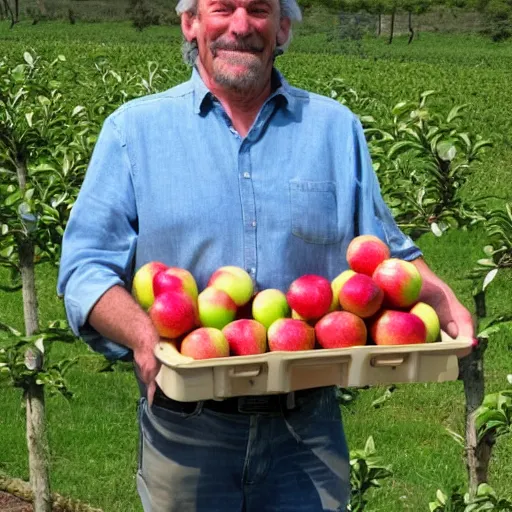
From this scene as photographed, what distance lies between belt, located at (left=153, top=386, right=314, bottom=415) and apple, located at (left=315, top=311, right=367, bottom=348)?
0.70ft

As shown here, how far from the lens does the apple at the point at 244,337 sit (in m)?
2.50

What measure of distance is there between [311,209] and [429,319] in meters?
0.41

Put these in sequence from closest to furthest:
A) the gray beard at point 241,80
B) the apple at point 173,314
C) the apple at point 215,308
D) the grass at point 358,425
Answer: the apple at point 173,314
the apple at point 215,308
the gray beard at point 241,80
the grass at point 358,425

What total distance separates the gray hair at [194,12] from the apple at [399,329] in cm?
78

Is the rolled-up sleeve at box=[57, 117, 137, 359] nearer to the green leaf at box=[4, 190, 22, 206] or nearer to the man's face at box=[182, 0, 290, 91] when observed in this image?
the man's face at box=[182, 0, 290, 91]

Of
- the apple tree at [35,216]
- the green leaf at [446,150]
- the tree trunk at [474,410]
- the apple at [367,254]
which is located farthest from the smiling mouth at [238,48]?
the tree trunk at [474,410]

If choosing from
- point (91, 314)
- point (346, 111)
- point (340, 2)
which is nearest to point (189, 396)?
point (91, 314)

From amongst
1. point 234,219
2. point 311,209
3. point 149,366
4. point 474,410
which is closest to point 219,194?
point 234,219

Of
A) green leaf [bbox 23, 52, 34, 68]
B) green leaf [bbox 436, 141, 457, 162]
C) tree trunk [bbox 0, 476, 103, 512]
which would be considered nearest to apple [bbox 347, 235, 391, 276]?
green leaf [bbox 436, 141, 457, 162]

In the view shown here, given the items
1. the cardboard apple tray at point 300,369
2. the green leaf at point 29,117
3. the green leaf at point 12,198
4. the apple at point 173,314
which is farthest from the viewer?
the green leaf at point 29,117

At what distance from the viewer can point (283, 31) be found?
294cm

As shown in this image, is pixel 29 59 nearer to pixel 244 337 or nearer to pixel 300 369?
pixel 244 337

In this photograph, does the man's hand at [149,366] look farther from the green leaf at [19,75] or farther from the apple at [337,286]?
the green leaf at [19,75]

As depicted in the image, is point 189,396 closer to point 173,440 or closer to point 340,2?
point 173,440
